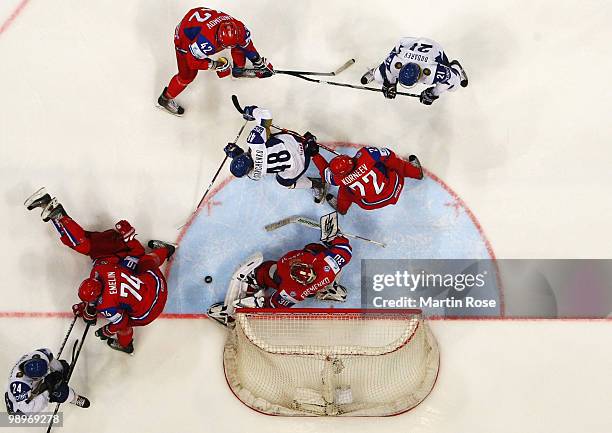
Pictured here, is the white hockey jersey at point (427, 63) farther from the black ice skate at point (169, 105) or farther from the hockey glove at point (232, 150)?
the black ice skate at point (169, 105)

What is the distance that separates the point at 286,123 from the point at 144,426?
9.32 feet

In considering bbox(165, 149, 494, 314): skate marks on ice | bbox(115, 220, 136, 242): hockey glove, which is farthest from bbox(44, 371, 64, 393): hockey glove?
bbox(115, 220, 136, 242): hockey glove

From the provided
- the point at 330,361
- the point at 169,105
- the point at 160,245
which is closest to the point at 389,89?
the point at 169,105

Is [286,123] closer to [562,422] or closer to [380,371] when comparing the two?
[380,371]

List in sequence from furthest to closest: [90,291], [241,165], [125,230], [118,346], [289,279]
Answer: [118,346] < [125,230] < [289,279] < [241,165] < [90,291]

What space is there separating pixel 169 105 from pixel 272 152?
1.28 m

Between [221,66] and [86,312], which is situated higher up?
[221,66]

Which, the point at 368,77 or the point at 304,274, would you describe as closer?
the point at 304,274

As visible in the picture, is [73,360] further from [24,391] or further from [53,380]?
[24,391]

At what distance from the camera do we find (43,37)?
589 cm

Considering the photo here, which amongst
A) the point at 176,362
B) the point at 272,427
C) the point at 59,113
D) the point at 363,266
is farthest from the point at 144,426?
the point at 59,113

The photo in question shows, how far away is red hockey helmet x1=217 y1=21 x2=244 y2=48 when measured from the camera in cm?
491

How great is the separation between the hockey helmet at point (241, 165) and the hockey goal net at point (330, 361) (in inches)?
44.5

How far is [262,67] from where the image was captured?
17.6 ft
